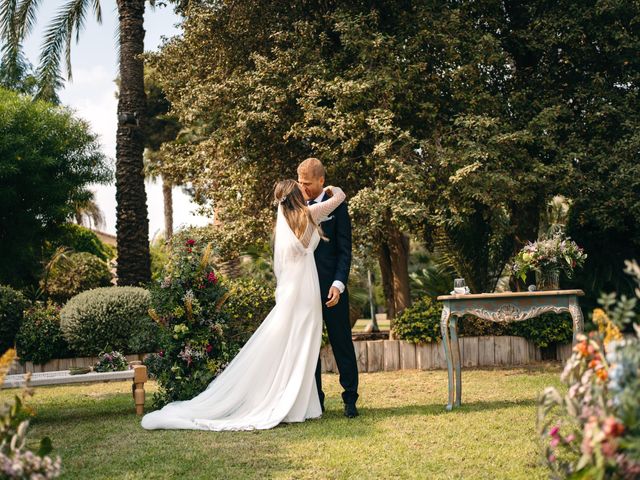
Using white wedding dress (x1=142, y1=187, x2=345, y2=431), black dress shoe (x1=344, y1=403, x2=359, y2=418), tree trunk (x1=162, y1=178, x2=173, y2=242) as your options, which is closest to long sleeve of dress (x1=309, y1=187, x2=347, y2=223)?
white wedding dress (x1=142, y1=187, x2=345, y2=431)

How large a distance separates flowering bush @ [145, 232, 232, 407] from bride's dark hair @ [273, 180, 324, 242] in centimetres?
113

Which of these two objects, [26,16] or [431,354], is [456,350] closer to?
[431,354]

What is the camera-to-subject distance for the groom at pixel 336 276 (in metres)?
6.31

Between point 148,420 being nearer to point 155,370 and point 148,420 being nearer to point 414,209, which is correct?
point 155,370

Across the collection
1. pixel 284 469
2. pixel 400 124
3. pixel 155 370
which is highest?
pixel 400 124

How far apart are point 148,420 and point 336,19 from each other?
22.9 feet

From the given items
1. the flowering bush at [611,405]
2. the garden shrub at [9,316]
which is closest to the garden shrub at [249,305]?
the garden shrub at [9,316]

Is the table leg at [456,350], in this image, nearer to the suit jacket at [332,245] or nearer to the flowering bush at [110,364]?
the suit jacket at [332,245]

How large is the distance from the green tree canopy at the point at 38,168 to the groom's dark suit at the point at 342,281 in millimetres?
7449

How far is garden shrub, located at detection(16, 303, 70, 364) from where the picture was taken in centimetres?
1138

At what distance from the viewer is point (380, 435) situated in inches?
211

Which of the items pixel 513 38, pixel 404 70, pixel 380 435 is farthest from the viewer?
pixel 513 38

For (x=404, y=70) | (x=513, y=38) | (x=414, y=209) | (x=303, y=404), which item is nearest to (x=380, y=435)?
(x=303, y=404)

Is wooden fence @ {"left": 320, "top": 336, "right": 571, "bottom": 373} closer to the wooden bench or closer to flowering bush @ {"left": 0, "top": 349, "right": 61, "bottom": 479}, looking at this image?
the wooden bench
